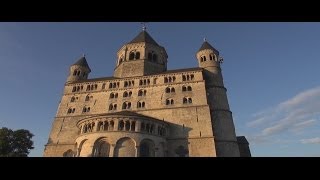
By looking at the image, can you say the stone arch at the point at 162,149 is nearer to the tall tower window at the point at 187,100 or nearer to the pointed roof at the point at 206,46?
the tall tower window at the point at 187,100

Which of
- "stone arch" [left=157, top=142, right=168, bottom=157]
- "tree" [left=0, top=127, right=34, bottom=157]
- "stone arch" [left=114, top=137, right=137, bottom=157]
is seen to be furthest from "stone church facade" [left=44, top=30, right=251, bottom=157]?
"tree" [left=0, top=127, right=34, bottom=157]

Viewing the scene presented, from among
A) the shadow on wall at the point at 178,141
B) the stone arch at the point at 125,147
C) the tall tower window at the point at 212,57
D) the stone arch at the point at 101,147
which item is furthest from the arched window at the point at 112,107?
the tall tower window at the point at 212,57

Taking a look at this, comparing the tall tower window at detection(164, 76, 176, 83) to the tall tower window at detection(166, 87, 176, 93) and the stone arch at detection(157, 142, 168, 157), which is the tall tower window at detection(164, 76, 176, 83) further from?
the stone arch at detection(157, 142, 168, 157)

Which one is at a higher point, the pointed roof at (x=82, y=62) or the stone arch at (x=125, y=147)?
the pointed roof at (x=82, y=62)

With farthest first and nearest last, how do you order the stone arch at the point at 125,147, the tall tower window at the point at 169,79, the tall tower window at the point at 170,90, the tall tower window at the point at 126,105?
the tall tower window at the point at 169,79, the tall tower window at the point at 170,90, the tall tower window at the point at 126,105, the stone arch at the point at 125,147

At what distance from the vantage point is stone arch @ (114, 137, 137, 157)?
99.3 feet

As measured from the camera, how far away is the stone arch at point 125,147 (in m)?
30.3

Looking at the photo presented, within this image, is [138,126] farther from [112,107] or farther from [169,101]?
[112,107]

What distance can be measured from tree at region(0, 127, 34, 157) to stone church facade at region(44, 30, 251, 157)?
17.4 ft

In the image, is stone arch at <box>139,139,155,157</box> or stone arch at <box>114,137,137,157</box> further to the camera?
stone arch at <box>139,139,155,157</box>

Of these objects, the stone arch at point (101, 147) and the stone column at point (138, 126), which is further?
the stone column at point (138, 126)

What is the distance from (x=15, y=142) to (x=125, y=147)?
20.6 metres

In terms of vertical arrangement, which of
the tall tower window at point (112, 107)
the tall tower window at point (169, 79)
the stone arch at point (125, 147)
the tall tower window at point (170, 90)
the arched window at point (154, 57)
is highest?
the arched window at point (154, 57)
